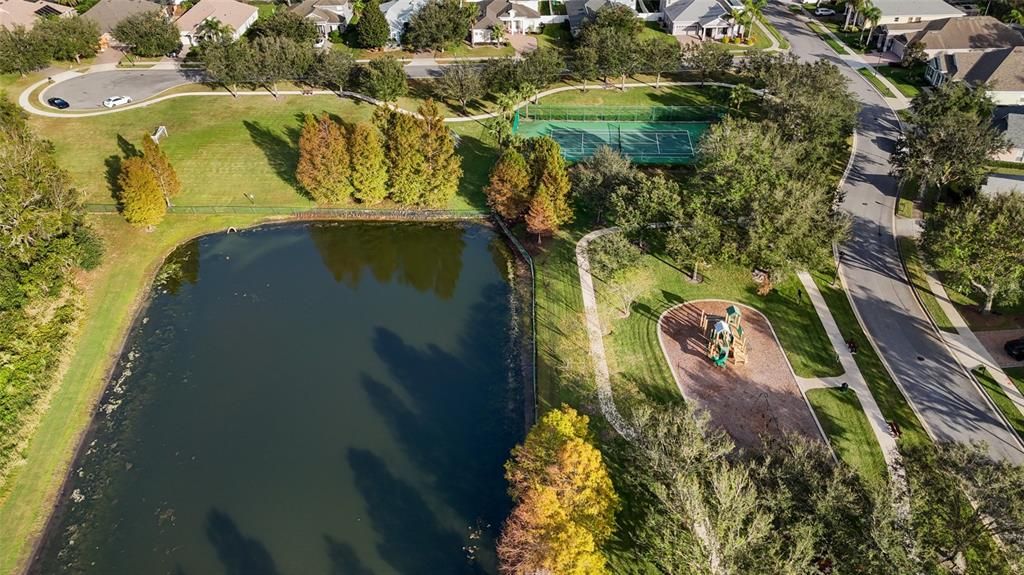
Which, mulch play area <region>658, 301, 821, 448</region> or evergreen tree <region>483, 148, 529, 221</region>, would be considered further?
evergreen tree <region>483, 148, 529, 221</region>

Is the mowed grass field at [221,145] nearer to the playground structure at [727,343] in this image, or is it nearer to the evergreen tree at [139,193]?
the evergreen tree at [139,193]

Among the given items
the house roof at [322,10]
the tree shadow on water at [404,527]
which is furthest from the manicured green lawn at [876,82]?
the tree shadow on water at [404,527]

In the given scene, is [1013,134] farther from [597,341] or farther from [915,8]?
[597,341]

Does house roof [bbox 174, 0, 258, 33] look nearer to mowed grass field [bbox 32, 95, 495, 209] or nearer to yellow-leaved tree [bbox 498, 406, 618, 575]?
mowed grass field [bbox 32, 95, 495, 209]

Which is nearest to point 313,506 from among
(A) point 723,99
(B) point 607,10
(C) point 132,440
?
(C) point 132,440

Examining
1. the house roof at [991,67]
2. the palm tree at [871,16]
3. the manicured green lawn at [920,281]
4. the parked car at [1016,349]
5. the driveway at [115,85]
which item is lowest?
the parked car at [1016,349]

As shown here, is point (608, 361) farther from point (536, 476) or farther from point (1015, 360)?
point (1015, 360)

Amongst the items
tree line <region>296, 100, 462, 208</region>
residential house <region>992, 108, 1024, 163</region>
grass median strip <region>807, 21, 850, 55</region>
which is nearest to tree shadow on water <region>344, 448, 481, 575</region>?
tree line <region>296, 100, 462, 208</region>
